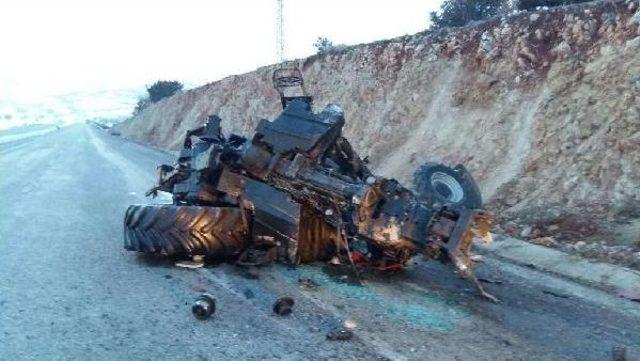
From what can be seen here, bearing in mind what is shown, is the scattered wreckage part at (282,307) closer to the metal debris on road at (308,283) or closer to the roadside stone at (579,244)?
the metal debris on road at (308,283)

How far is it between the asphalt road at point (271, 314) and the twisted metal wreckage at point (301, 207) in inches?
9.6

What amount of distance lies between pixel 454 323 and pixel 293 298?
1.26m

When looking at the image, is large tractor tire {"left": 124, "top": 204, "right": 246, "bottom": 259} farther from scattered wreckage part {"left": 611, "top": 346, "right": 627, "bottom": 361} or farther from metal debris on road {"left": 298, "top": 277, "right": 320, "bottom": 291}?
scattered wreckage part {"left": 611, "top": 346, "right": 627, "bottom": 361}

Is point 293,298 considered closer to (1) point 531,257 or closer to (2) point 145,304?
(2) point 145,304

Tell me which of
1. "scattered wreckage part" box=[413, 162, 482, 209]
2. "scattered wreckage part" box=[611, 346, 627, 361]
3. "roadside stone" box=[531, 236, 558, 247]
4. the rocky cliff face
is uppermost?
the rocky cliff face

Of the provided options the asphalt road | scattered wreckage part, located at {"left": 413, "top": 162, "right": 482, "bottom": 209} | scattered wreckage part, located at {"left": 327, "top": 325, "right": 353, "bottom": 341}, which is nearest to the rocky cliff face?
scattered wreckage part, located at {"left": 413, "top": 162, "right": 482, "bottom": 209}

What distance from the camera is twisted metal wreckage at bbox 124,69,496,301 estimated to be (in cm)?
470

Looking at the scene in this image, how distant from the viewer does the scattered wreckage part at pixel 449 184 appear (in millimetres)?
5354

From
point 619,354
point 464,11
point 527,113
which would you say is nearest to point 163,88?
point 464,11

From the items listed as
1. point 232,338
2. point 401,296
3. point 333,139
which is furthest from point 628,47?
point 232,338

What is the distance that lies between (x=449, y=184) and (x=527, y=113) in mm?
4346

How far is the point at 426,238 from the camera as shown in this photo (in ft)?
14.6

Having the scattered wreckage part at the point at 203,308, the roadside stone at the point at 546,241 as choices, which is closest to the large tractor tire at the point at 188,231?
the scattered wreckage part at the point at 203,308

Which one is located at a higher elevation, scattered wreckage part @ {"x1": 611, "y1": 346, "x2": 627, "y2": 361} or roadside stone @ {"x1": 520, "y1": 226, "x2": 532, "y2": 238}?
roadside stone @ {"x1": 520, "y1": 226, "x2": 532, "y2": 238}
